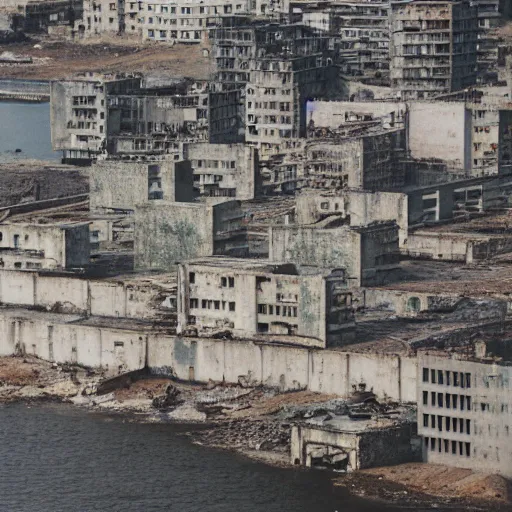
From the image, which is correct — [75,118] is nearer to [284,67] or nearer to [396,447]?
[284,67]

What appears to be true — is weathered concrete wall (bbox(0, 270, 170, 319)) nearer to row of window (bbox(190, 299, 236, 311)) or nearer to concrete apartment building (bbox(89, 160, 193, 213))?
row of window (bbox(190, 299, 236, 311))

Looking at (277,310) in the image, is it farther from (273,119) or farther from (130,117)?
(273,119)

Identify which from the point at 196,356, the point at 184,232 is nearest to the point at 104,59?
the point at 184,232

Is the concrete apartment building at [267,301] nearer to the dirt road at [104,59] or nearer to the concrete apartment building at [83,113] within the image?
the concrete apartment building at [83,113]

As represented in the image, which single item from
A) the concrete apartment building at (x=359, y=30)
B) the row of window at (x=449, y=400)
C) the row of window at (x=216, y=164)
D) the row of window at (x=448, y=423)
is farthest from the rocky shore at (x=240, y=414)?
the concrete apartment building at (x=359, y=30)

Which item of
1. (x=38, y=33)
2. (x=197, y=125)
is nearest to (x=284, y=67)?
(x=197, y=125)

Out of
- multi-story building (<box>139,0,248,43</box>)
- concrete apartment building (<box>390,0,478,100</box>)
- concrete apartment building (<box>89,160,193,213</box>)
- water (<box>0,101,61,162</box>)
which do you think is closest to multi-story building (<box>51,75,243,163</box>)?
water (<box>0,101,61,162</box>)
